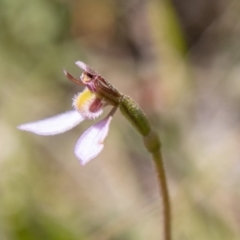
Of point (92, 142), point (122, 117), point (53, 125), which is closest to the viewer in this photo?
point (92, 142)

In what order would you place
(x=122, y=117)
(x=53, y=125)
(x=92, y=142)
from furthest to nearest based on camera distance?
(x=122, y=117) < (x=53, y=125) < (x=92, y=142)

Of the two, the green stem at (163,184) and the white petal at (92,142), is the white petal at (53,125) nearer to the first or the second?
the white petal at (92,142)

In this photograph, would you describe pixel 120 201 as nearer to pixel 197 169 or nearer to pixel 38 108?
pixel 197 169

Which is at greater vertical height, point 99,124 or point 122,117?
point 122,117

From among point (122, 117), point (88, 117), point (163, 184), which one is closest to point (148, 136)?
point (163, 184)

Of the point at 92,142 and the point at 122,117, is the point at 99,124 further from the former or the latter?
the point at 122,117

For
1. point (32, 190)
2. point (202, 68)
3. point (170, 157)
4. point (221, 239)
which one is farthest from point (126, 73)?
point (221, 239)

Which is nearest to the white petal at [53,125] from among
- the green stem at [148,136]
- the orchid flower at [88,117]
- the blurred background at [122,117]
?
the orchid flower at [88,117]
